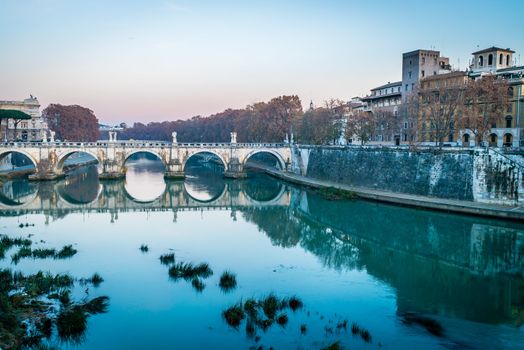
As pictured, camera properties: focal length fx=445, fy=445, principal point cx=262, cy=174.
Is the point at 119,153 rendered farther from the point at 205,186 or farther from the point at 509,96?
the point at 509,96

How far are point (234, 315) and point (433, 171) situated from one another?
23.7 meters

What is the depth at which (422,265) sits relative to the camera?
1872cm

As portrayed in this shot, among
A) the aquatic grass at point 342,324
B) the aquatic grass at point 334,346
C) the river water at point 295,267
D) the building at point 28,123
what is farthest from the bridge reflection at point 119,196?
the building at point 28,123

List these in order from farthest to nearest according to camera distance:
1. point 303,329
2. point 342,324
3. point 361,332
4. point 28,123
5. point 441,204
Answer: point 28,123 < point 441,204 < point 342,324 < point 303,329 < point 361,332

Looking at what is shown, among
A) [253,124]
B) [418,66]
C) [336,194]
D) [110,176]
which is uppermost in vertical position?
[418,66]

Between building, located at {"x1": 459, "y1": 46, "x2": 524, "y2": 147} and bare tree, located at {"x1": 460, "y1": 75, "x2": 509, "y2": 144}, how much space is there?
144cm

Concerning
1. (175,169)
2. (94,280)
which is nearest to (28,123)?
(175,169)

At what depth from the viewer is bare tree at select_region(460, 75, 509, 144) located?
3256 cm

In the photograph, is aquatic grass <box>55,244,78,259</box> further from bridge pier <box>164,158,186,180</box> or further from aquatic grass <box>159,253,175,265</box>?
bridge pier <box>164,158,186,180</box>

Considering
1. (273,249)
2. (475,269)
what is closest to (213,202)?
(273,249)

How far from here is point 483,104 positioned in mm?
34688

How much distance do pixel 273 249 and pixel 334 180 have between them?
2288cm

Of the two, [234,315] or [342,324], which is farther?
[234,315]

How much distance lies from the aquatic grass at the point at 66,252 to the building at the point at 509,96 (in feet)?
98.3
